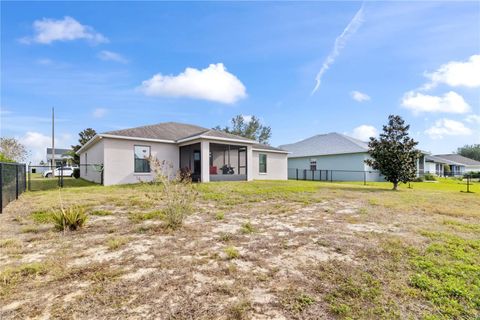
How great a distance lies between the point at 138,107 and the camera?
19.5m

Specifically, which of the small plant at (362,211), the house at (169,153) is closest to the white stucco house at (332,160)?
the house at (169,153)

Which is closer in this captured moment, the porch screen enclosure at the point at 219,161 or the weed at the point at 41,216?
the weed at the point at 41,216

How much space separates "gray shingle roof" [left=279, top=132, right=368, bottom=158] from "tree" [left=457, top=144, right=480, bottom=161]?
213 ft

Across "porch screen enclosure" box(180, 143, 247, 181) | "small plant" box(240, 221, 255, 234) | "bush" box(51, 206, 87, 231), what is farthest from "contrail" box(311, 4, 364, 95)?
"bush" box(51, 206, 87, 231)

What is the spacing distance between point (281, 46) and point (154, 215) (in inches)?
401

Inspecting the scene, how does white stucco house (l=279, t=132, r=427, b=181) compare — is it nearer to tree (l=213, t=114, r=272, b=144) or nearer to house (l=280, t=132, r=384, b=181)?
house (l=280, t=132, r=384, b=181)

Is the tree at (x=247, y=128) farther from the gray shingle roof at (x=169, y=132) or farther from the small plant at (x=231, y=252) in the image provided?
the small plant at (x=231, y=252)

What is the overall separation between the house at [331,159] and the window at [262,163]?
15.4 feet

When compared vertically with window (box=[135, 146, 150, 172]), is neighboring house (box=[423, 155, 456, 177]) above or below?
below

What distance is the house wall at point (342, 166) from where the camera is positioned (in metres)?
23.3

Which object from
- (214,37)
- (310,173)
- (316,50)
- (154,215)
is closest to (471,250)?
(154,215)

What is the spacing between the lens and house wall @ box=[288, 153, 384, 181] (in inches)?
917

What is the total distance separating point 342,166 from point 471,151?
7058cm

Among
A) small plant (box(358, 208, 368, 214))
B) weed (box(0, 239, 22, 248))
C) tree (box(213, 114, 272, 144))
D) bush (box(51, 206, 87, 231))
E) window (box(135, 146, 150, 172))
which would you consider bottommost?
small plant (box(358, 208, 368, 214))
